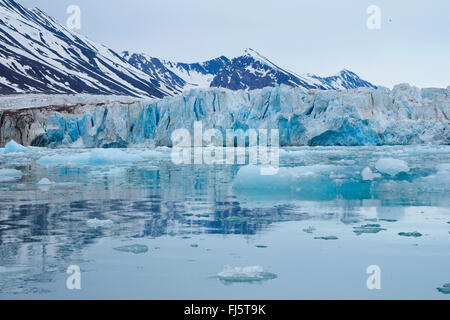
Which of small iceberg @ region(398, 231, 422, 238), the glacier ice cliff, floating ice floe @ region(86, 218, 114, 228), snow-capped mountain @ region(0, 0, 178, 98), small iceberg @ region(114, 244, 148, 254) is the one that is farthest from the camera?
snow-capped mountain @ region(0, 0, 178, 98)

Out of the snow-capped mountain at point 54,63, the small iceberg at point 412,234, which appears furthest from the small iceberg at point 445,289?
the snow-capped mountain at point 54,63

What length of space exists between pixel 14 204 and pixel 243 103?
969 inches

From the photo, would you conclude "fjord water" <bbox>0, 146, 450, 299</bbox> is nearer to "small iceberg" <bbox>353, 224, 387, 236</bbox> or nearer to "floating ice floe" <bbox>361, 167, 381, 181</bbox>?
"small iceberg" <bbox>353, 224, 387, 236</bbox>

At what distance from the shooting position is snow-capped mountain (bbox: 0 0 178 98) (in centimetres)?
10394

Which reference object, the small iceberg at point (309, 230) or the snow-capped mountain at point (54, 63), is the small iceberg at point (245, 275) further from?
the snow-capped mountain at point (54, 63)

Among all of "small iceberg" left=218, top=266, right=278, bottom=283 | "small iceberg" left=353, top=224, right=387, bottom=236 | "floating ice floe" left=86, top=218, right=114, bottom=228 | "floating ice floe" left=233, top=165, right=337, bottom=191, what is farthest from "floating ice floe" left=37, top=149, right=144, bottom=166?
"small iceberg" left=218, top=266, right=278, bottom=283

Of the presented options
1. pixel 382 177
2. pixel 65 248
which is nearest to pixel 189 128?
pixel 382 177

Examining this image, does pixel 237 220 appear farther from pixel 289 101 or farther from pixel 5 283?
pixel 289 101

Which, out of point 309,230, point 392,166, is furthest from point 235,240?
point 392,166

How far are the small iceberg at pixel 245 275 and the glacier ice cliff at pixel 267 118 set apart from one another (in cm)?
2517

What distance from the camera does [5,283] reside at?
3459 mm

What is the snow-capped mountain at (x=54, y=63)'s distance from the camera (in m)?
104

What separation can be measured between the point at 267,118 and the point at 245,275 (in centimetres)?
2677

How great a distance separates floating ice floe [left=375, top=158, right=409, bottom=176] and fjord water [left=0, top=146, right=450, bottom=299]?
4.30ft
